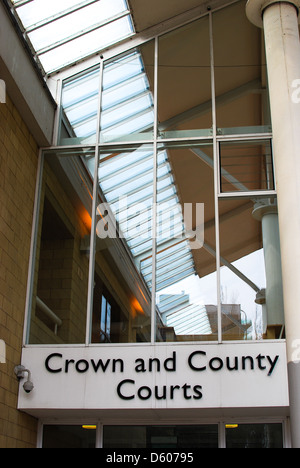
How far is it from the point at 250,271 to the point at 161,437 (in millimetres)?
2523

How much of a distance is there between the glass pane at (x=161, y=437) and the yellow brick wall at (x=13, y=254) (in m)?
1.09

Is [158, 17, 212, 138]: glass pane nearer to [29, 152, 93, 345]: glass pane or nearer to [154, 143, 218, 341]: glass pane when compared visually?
[154, 143, 218, 341]: glass pane

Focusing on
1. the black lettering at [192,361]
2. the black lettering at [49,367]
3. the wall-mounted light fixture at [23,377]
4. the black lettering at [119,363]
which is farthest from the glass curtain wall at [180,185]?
the wall-mounted light fixture at [23,377]

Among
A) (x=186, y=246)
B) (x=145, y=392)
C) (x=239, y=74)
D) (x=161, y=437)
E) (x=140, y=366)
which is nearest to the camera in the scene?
(x=145, y=392)

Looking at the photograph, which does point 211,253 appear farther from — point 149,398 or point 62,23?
point 62,23

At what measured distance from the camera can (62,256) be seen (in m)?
8.42

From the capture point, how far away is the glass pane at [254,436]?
780cm

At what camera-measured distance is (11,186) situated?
7852 mm

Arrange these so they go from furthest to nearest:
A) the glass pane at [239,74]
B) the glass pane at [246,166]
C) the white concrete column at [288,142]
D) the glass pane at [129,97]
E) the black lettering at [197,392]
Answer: the glass pane at [129,97] < the glass pane at [239,74] < the glass pane at [246,166] < the black lettering at [197,392] < the white concrete column at [288,142]

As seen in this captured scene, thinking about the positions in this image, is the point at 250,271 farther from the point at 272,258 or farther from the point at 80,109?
the point at 80,109

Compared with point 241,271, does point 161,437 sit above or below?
below

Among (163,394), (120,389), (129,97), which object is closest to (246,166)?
(129,97)

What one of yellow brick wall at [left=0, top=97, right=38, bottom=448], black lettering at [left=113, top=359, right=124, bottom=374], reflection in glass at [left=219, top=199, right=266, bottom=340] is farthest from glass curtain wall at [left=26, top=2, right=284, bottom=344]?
yellow brick wall at [left=0, top=97, right=38, bottom=448]

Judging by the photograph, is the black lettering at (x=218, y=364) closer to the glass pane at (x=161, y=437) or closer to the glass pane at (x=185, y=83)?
the glass pane at (x=161, y=437)
